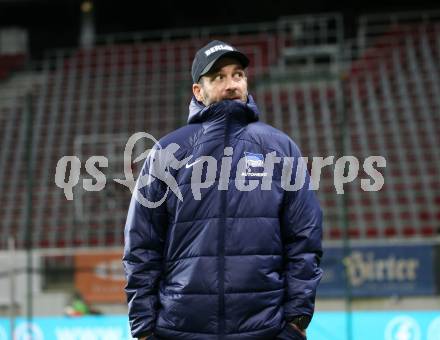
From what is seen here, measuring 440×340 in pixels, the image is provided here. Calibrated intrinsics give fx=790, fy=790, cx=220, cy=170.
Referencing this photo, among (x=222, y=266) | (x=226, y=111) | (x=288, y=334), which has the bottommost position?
(x=288, y=334)

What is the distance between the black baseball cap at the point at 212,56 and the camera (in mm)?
2387

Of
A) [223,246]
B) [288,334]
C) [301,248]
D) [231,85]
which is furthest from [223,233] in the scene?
[231,85]

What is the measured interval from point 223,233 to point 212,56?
54 cm

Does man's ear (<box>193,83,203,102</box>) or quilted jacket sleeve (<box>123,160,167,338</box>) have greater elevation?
man's ear (<box>193,83,203,102</box>)

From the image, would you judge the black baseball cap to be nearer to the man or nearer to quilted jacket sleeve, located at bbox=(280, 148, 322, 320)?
the man

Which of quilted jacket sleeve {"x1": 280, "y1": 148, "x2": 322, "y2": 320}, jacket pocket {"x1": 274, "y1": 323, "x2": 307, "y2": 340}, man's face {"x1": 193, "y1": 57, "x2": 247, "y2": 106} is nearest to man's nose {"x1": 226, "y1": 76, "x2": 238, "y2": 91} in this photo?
man's face {"x1": 193, "y1": 57, "x2": 247, "y2": 106}

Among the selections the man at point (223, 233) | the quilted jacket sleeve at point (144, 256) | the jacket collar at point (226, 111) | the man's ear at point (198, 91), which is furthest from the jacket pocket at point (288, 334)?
the man's ear at point (198, 91)

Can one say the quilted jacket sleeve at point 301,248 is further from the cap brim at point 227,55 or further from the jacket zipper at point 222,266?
the cap brim at point 227,55

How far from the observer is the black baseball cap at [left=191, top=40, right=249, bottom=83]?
2.39 meters

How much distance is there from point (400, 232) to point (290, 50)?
502cm

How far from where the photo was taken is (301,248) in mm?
2320

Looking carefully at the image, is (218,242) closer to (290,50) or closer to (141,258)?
(141,258)

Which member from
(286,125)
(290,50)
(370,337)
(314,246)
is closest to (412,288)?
(370,337)

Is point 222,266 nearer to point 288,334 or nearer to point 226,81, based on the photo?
point 288,334
